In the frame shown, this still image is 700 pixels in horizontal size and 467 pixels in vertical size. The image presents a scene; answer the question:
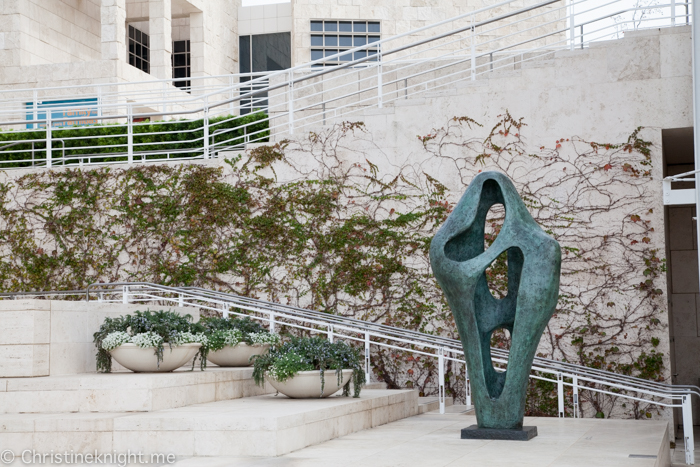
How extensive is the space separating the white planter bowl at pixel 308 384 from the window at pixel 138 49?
1604cm

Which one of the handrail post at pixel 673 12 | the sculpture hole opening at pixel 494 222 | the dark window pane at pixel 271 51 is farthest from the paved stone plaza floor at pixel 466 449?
the dark window pane at pixel 271 51

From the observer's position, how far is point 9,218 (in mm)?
13289

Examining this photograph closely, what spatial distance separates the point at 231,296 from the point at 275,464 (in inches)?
221

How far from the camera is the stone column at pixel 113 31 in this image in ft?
63.1

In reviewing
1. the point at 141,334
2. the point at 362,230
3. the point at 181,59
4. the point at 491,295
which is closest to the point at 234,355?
the point at 141,334

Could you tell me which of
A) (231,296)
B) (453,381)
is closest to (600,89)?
(453,381)

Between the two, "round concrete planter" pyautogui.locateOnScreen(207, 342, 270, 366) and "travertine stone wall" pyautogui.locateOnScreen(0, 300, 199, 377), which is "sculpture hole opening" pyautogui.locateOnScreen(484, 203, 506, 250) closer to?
"round concrete planter" pyautogui.locateOnScreen(207, 342, 270, 366)

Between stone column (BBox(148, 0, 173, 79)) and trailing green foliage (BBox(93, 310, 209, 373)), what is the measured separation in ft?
42.3

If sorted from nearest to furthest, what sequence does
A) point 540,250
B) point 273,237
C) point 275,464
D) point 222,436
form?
1. point 275,464
2. point 222,436
3. point 540,250
4. point 273,237

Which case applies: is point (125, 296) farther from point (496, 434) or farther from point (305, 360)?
point (496, 434)

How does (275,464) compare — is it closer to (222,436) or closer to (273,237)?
(222,436)

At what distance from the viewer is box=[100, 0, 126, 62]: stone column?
63.1ft

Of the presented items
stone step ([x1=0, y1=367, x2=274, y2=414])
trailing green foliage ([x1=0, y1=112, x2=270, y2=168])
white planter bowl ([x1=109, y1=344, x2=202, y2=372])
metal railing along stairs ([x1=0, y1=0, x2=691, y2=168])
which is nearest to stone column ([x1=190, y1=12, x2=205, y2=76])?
metal railing along stairs ([x1=0, y1=0, x2=691, y2=168])

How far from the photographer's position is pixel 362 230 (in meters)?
12.2
